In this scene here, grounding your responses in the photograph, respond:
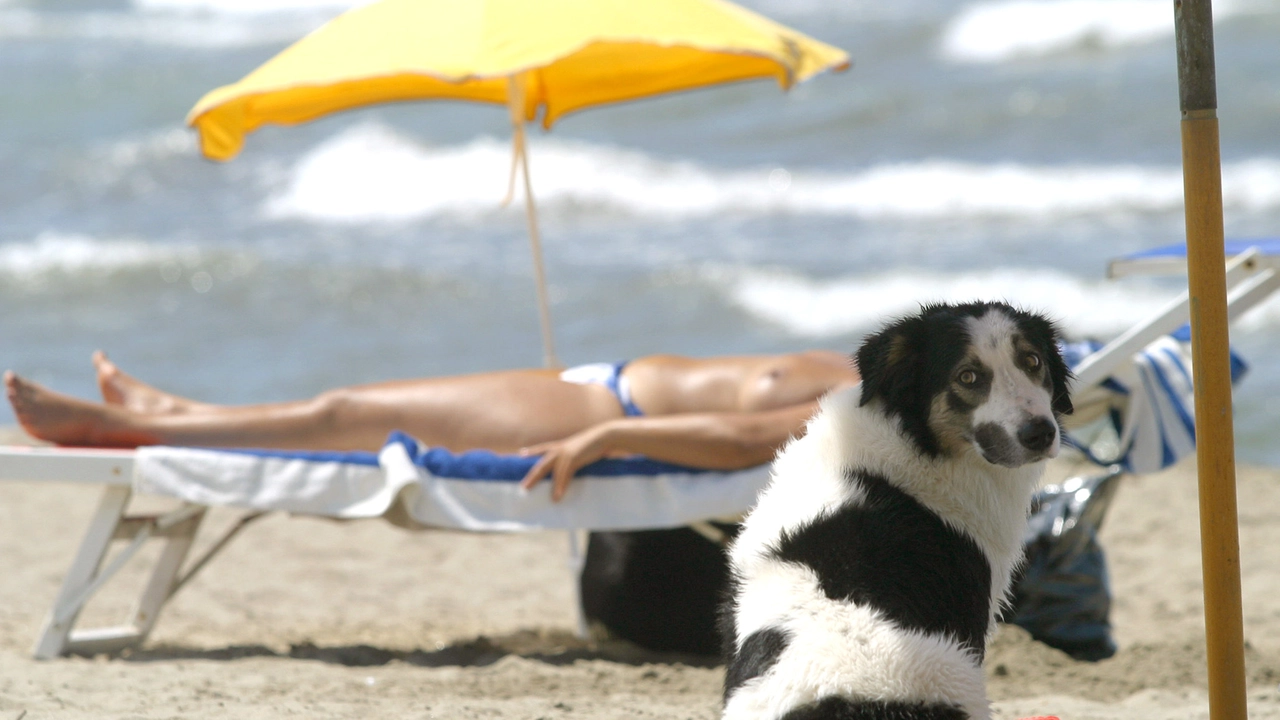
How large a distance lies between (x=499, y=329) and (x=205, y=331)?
269 centimetres

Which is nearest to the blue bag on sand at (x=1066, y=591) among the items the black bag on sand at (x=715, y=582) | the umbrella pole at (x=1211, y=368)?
the black bag on sand at (x=715, y=582)

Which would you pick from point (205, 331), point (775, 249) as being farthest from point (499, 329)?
point (775, 249)

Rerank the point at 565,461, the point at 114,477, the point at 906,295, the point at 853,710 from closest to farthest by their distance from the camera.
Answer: the point at 853,710 < the point at 565,461 < the point at 114,477 < the point at 906,295

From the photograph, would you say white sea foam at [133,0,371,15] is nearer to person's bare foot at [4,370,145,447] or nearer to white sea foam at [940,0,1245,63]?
white sea foam at [940,0,1245,63]

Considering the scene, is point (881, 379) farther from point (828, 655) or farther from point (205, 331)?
point (205, 331)

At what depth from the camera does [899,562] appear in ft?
7.85

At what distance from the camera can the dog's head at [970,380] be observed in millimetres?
2455

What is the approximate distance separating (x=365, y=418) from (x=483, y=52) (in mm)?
1477

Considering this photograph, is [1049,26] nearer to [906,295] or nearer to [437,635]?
[906,295]

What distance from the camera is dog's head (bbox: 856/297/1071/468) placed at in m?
2.46

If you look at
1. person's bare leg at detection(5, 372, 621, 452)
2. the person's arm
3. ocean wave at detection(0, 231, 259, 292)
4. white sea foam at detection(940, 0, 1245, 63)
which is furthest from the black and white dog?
white sea foam at detection(940, 0, 1245, 63)

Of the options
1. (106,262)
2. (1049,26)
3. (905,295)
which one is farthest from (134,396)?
(1049,26)

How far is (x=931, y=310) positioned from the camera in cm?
268

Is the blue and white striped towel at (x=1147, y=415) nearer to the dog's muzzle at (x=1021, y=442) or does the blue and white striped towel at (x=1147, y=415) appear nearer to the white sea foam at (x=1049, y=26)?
the dog's muzzle at (x=1021, y=442)
